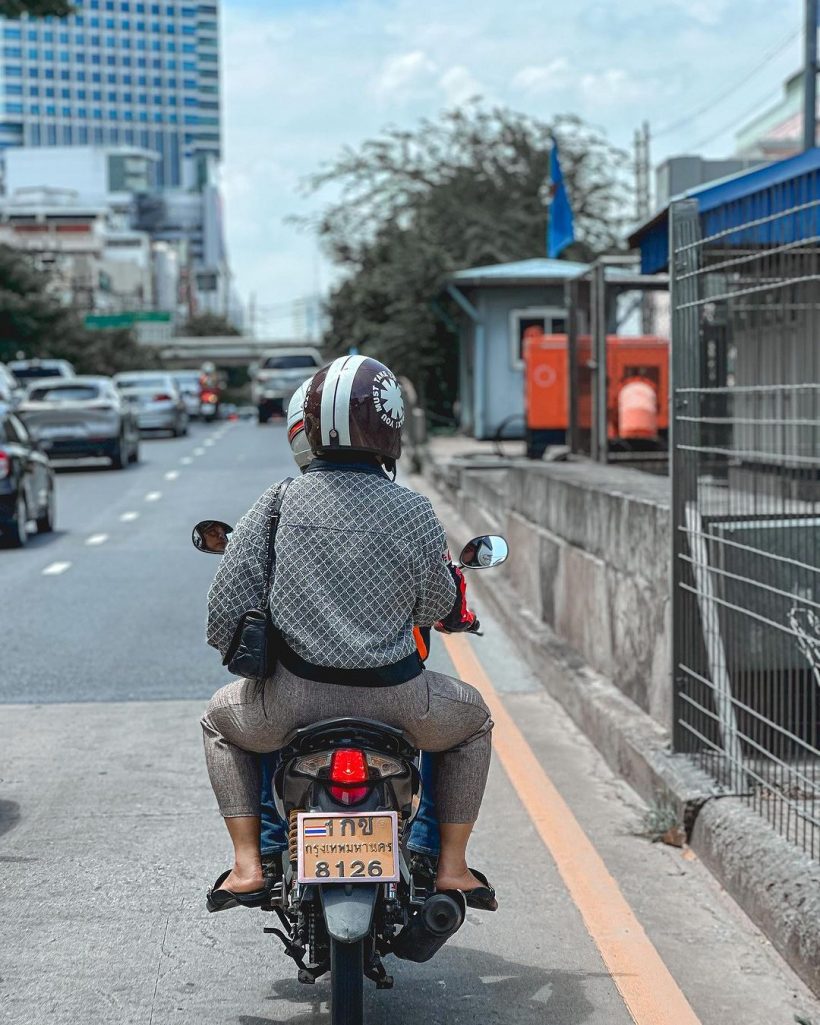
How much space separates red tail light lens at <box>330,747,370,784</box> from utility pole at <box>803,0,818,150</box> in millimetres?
15032

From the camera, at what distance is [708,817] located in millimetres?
5801

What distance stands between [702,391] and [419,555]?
243cm

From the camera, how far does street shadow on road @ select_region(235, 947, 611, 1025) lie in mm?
4406

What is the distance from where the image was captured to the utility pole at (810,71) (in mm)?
17719

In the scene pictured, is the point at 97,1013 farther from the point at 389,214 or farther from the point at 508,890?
the point at 389,214

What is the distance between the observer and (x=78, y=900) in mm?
5418

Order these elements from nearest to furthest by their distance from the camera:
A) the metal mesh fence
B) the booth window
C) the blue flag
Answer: the metal mesh fence
the blue flag
the booth window

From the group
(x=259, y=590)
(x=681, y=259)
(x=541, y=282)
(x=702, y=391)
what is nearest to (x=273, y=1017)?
(x=259, y=590)

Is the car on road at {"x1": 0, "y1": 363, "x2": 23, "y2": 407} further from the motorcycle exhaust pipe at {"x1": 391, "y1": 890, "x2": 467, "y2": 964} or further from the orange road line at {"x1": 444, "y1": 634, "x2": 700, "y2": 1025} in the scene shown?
the motorcycle exhaust pipe at {"x1": 391, "y1": 890, "x2": 467, "y2": 964}

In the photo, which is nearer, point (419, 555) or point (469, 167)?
point (419, 555)

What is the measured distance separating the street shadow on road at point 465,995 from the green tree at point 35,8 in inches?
1276

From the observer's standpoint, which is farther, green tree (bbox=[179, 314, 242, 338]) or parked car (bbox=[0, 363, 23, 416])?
green tree (bbox=[179, 314, 242, 338])

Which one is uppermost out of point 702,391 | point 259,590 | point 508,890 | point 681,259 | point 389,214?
point 389,214

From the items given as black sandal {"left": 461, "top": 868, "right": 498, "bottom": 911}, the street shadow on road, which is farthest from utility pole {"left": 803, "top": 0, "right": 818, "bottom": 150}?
black sandal {"left": 461, "top": 868, "right": 498, "bottom": 911}
